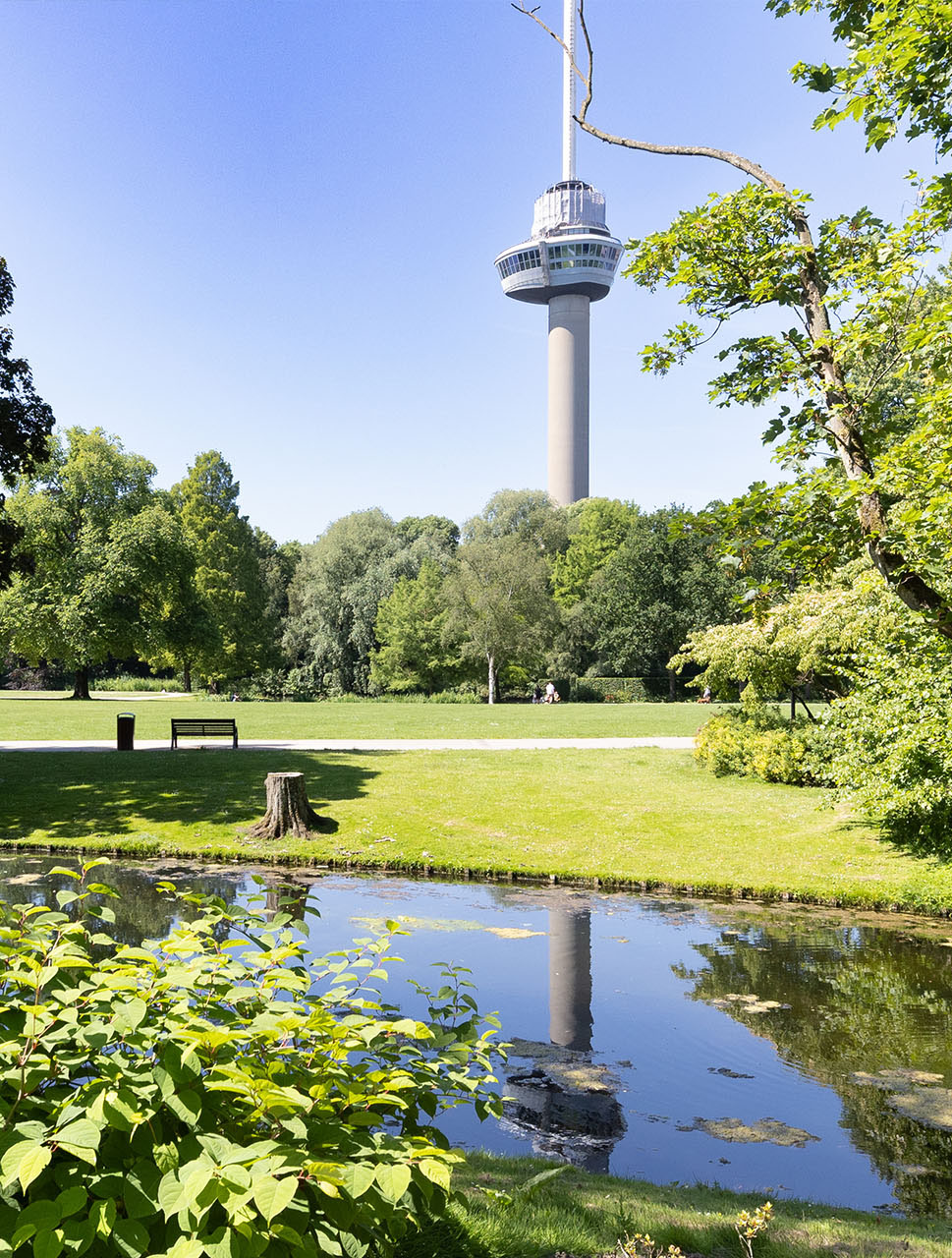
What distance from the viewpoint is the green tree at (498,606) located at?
5153cm

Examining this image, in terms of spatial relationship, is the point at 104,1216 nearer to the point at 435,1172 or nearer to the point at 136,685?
the point at 435,1172

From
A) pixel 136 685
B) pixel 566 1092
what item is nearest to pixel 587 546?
pixel 136 685

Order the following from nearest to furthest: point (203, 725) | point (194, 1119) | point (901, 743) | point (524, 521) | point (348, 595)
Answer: point (194, 1119) → point (901, 743) → point (203, 725) → point (348, 595) → point (524, 521)

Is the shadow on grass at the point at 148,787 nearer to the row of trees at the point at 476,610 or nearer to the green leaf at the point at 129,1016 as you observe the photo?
the green leaf at the point at 129,1016

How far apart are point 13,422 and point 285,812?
9247 millimetres

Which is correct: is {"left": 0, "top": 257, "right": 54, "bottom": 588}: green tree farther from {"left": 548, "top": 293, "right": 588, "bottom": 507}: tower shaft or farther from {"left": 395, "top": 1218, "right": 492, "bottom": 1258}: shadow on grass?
{"left": 548, "top": 293, "right": 588, "bottom": 507}: tower shaft

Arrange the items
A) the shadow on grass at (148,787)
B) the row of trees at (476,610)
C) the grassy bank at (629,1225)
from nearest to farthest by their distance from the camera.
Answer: the grassy bank at (629,1225) → the shadow on grass at (148,787) → the row of trees at (476,610)

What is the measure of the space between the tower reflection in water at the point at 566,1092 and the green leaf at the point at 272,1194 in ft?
13.0

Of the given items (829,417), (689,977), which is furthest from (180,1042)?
(689,977)

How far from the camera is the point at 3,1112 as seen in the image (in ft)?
7.05

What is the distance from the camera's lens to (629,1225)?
383 cm

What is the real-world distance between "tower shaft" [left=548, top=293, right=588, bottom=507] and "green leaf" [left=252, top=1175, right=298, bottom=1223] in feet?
364

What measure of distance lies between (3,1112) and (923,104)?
7143 millimetres

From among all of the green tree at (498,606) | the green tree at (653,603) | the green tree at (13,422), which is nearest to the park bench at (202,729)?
the green tree at (13,422)
